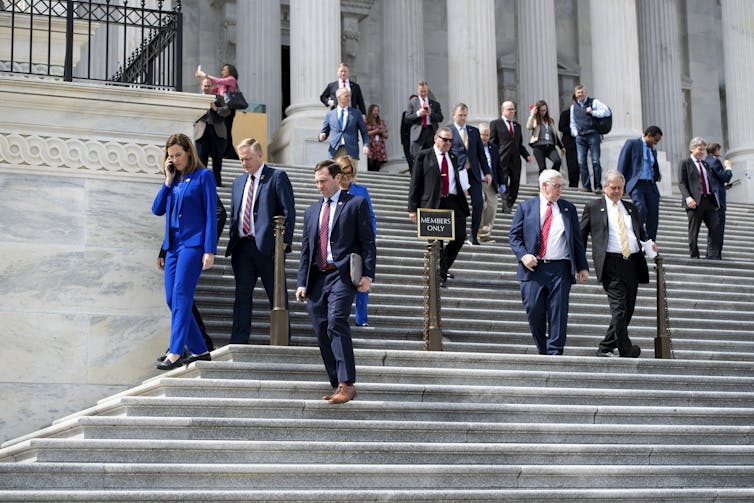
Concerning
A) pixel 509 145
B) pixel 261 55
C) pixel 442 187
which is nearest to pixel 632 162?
pixel 509 145

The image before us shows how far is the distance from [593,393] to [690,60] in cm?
2755

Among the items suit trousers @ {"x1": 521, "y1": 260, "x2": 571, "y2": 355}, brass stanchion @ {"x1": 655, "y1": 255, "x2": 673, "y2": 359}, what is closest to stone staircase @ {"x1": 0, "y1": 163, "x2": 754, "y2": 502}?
brass stanchion @ {"x1": 655, "y1": 255, "x2": 673, "y2": 359}

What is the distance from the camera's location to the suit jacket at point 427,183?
15477mm

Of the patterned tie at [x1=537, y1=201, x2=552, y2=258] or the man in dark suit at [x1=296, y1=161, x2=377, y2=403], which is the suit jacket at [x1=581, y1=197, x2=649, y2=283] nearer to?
the patterned tie at [x1=537, y1=201, x2=552, y2=258]

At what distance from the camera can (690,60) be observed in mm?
37750

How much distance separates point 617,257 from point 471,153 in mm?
4008

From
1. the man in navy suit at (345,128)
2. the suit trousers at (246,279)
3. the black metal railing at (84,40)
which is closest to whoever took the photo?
the suit trousers at (246,279)

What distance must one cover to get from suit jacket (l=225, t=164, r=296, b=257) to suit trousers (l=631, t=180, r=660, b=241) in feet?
25.2

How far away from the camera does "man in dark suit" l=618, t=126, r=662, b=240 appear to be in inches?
742

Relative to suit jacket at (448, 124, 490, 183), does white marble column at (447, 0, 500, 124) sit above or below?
above

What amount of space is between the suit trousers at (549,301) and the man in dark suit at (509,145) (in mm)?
7300

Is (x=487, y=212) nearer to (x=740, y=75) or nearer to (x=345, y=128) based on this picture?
(x=345, y=128)

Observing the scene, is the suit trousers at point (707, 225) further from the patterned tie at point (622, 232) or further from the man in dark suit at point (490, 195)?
the patterned tie at point (622, 232)

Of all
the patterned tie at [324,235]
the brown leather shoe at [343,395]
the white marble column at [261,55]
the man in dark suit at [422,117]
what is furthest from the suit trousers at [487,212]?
the white marble column at [261,55]
